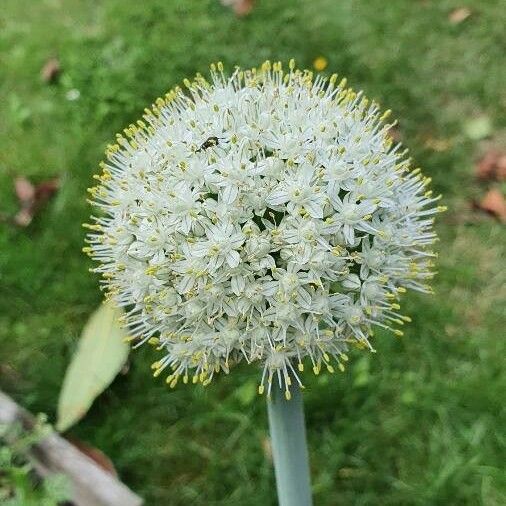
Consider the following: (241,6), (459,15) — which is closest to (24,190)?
(241,6)

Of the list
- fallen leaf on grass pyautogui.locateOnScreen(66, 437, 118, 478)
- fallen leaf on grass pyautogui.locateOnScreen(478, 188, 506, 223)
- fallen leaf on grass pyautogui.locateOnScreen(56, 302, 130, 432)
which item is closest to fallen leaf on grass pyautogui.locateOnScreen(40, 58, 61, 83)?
fallen leaf on grass pyautogui.locateOnScreen(56, 302, 130, 432)

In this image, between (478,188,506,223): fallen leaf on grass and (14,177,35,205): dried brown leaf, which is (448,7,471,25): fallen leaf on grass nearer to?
(478,188,506,223): fallen leaf on grass

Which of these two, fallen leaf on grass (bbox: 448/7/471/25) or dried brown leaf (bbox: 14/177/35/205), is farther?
fallen leaf on grass (bbox: 448/7/471/25)

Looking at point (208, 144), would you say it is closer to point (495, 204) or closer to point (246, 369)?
point (246, 369)

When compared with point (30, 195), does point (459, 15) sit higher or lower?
higher

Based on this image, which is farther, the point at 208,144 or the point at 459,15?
the point at 459,15

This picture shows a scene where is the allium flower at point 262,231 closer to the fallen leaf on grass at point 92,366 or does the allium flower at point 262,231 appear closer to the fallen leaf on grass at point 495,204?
the fallen leaf on grass at point 92,366

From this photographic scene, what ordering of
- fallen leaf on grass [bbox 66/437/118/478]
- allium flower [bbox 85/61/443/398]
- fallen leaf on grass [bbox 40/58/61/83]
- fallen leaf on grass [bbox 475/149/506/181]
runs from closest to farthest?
allium flower [bbox 85/61/443/398], fallen leaf on grass [bbox 66/437/118/478], fallen leaf on grass [bbox 475/149/506/181], fallen leaf on grass [bbox 40/58/61/83]
